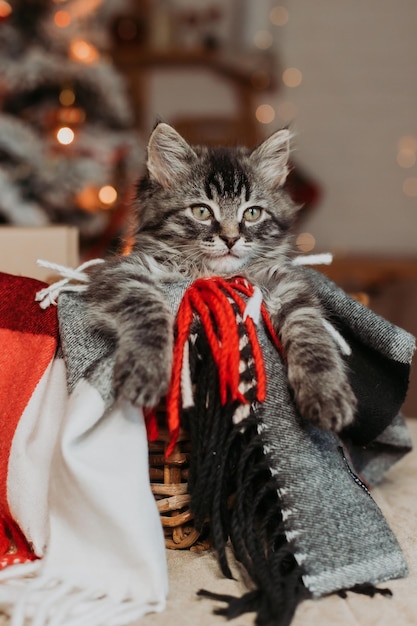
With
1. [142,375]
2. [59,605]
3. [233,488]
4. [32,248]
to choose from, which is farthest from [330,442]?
[32,248]

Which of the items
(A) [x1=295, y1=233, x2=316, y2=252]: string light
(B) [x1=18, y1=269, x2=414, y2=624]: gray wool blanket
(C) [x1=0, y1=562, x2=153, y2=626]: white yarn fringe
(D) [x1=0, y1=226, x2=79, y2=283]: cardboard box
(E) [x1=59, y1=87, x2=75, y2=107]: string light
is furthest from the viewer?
(A) [x1=295, y1=233, x2=316, y2=252]: string light

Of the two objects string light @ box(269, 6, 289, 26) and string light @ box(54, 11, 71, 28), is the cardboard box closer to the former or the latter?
string light @ box(54, 11, 71, 28)

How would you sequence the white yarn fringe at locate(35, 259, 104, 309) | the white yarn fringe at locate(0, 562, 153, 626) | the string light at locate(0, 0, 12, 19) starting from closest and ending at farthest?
the white yarn fringe at locate(0, 562, 153, 626)
the white yarn fringe at locate(35, 259, 104, 309)
the string light at locate(0, 0, 12, 19)

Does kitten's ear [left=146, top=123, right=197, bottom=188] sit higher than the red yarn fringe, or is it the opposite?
kitten's ear [left=146, top=123, right=197, bottom=188]

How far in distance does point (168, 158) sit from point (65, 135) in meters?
1.06

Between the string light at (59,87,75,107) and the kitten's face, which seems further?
the string light at (59,87,75,107)

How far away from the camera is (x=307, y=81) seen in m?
3.53

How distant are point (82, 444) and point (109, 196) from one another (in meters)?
1.71

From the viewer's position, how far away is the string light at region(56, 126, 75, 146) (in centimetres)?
217

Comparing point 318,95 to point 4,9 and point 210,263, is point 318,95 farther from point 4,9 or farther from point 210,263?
point 210,263

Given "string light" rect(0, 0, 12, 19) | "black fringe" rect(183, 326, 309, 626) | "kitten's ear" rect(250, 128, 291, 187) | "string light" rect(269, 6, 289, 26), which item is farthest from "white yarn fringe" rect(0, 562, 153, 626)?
"string light" rect(269, 6, 289, 26)

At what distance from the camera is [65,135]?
218 centimetres

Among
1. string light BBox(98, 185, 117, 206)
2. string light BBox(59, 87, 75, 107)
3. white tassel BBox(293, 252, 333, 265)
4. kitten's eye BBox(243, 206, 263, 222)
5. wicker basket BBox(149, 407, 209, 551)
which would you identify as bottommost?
wicker basket BBox(149, 407, 209, 551)

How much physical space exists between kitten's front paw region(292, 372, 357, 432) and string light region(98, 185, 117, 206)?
1.66m
